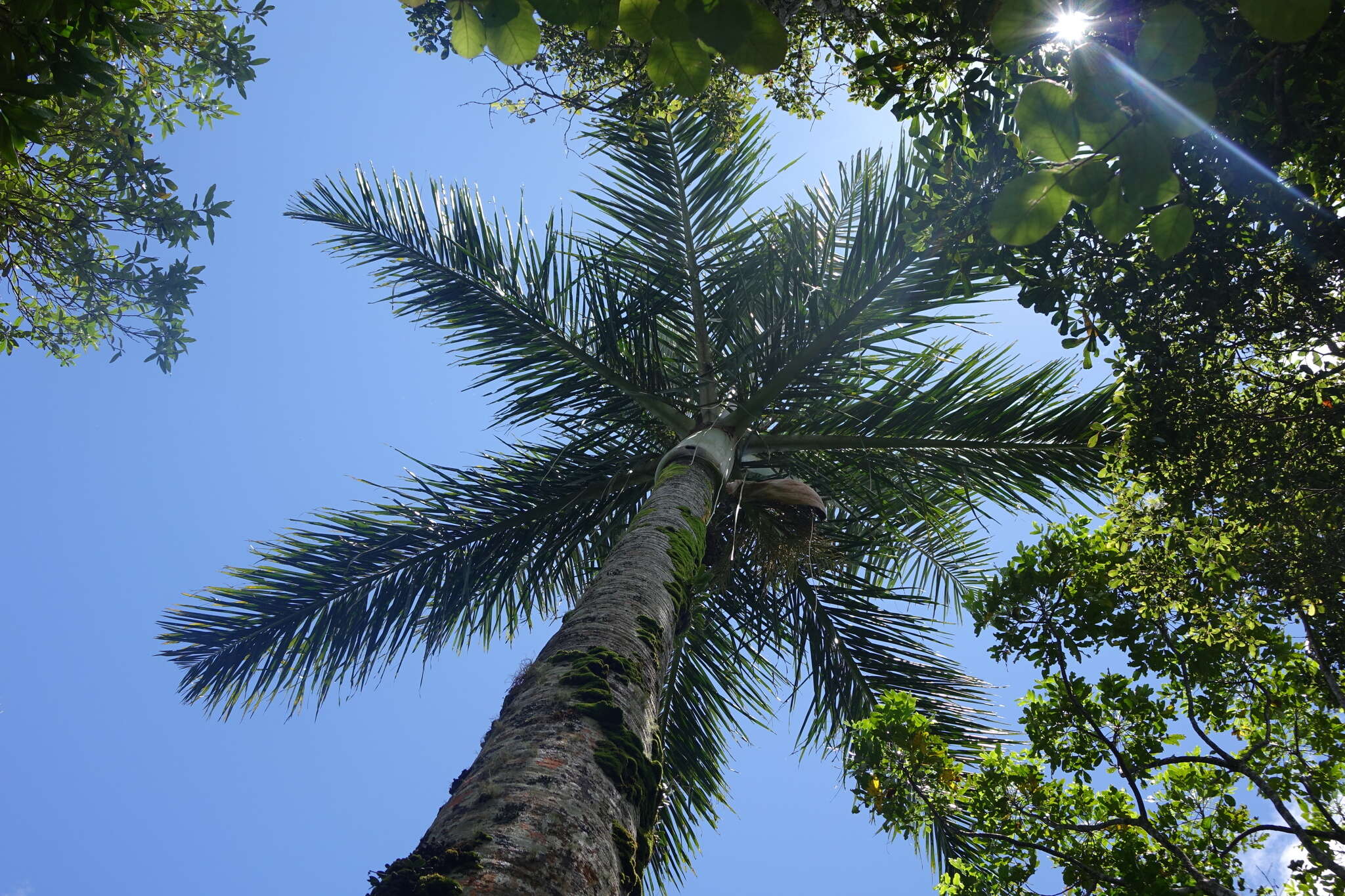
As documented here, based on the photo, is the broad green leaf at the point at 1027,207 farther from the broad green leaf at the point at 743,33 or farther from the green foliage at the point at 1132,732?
the green foliage at the point at 1132,732

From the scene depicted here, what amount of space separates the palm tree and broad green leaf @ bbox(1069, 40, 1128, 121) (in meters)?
3.72

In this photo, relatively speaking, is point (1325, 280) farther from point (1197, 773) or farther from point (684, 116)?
point (684, 116)

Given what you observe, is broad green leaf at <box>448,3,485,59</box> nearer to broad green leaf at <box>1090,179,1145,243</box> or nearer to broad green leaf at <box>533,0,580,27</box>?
broad green leaf at <box>533,0,580,27</box>

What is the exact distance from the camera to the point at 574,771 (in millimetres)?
1963

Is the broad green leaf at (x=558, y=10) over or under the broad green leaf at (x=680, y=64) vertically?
over

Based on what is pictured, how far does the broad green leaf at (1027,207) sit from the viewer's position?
3.15 ft

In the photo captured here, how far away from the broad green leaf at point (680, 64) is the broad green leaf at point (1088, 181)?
1.52 feet

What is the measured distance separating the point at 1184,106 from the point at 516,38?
0.81m

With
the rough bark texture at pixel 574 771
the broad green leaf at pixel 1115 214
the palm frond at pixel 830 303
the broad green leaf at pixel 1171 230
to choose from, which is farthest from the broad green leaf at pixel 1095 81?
the palm frond at pixel 830 303

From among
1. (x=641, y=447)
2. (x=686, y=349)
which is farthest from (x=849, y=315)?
(x=641, y=447)

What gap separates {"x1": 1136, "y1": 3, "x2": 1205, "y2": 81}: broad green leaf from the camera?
80 centimetres

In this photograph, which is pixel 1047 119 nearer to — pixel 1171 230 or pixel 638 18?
pixel 1171 230

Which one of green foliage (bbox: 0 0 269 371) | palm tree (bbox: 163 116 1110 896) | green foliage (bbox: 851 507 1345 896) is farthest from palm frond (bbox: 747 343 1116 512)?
green foliage (bbox: 0 0 269 371)

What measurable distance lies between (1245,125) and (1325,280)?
0.67 meters
